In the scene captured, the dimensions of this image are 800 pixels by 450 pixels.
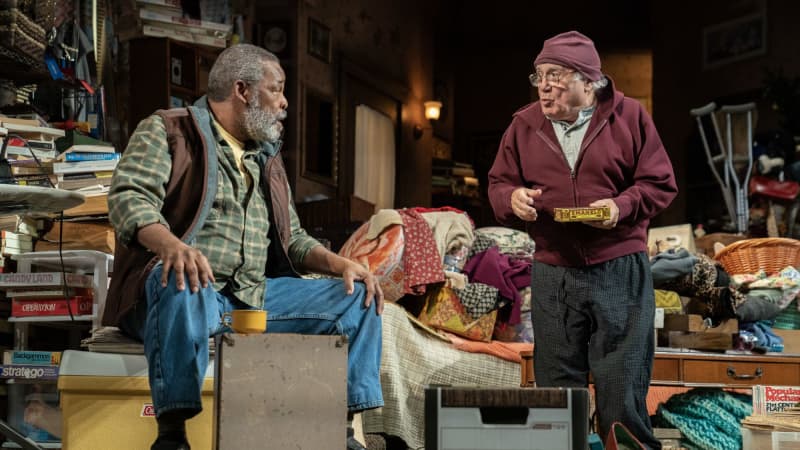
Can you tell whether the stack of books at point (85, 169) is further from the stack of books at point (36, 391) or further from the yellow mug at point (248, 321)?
the yellow mug at point (248, 321)

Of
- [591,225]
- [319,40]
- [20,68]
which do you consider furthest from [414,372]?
[319,40]

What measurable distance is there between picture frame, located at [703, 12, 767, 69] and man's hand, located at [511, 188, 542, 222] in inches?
372

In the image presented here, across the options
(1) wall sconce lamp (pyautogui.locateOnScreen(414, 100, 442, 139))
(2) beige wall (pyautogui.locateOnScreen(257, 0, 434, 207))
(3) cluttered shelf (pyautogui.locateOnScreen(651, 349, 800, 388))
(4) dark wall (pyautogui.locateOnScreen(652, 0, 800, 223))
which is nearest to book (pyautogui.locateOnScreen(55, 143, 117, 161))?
(3) cluttered shelf (pyautogui.locateOnScreen(651, 349, 800, 388))

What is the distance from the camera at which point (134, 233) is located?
2.73 m

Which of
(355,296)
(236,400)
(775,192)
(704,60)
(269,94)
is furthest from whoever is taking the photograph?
(704,60)

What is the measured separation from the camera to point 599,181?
10.6ft

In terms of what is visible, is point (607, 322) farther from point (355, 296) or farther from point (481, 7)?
point (481, 7)

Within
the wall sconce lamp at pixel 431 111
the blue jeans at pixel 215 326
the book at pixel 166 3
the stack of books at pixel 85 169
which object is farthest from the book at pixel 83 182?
the wall sconce lamp at pixel 431 111

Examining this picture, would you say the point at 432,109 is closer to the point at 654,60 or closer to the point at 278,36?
the point at 654,60

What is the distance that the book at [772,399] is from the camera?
381 centimetres

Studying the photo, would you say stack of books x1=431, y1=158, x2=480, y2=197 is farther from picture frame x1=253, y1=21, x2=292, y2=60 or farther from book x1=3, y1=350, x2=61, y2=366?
book x1=3, y1=350, x2=61, y2=366

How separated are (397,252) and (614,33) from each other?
10587 mm

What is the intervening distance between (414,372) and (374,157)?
734 centimetres

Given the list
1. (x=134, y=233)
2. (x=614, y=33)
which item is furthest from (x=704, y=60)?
(x=134, y=233)
